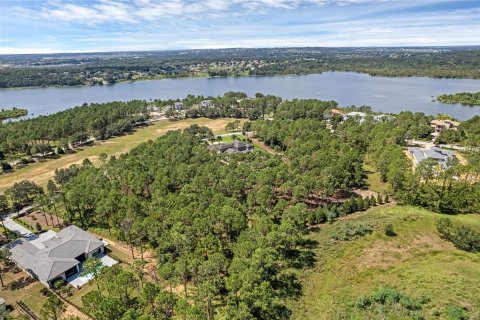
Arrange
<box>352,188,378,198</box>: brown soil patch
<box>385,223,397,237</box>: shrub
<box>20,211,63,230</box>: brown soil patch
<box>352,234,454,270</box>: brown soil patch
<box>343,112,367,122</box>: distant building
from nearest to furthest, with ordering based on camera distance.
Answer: <box>352,234,454,270</box>: brown soil patch < <box>385,223,397,237</box>: shrub < <box>20,211,63,230</box>: brown soil patch < <box>352,188,378,198</box>: brown soil patch < <box>343,112,367,122</box>: distant building

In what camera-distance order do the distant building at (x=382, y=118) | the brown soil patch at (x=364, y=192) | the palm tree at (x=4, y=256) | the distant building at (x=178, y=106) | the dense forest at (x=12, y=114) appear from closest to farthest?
the palm tree at (x=4, y=256) < the brown soil patch at (x=364, y=192) < the distant building at (x=382, y=118) < the dense forest at (x=12, y=114) < the distant building at (x=178, y=106)

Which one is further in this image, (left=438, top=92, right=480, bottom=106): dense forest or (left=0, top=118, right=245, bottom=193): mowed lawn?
(left=438, top=92, right=480, bottom=106): dense forest

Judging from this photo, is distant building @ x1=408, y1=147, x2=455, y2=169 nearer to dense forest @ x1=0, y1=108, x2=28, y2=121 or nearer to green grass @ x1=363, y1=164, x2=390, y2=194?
green grass @ x1=363, y1=164, x2=390, y2=194

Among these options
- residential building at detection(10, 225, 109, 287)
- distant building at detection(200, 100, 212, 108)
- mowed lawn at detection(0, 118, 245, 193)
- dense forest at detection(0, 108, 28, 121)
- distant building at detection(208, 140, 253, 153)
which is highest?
distant building at detection(200, 100, 212, 108)

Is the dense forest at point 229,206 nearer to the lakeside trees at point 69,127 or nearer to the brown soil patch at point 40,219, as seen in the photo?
the brown soil patch at point 40,219

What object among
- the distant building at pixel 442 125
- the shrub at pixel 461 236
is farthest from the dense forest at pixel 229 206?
the distant building at pixel 442 125

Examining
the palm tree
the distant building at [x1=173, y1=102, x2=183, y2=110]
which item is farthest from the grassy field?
the distant building at [x1=173, y1=102, x2=183, y2=110]

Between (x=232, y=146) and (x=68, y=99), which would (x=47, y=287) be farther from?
(x=68, y=99)
